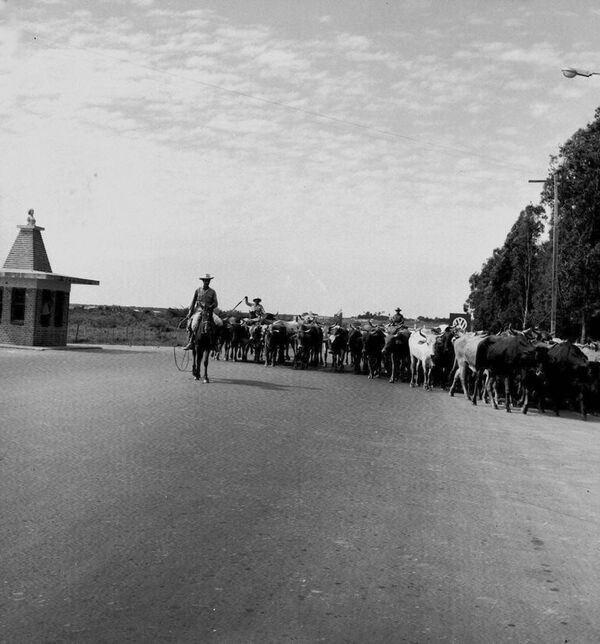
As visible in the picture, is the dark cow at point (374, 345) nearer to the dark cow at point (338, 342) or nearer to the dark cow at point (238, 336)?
the dark cow at point (338, 342)

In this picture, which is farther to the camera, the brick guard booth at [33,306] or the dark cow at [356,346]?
the brick guard booth at [33,306]

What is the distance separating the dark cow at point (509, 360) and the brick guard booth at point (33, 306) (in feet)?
60.4

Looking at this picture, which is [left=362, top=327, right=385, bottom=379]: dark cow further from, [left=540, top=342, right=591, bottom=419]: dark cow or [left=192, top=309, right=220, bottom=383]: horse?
[left=540, top=342, right=591, bottom=419]: dark cow

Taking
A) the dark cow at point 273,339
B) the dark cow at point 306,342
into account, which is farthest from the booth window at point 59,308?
the dark cow at point 306,342

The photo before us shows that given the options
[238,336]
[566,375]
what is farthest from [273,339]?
[566,375]

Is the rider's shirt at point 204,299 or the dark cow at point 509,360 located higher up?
the rider's shirt at point 204,299

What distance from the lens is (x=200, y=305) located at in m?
19.3

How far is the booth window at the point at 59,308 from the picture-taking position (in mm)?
30792

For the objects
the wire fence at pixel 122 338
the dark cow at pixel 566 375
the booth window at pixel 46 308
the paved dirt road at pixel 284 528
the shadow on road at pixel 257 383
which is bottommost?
the paved dirt road at pixel 284 528

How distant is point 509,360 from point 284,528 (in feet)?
37.8

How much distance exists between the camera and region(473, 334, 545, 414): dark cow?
1708cm

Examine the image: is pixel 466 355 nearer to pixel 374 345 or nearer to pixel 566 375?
pixel 566 375

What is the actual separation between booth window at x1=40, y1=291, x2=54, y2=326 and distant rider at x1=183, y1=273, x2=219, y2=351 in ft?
40.7

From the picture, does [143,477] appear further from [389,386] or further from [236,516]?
[389,386]
